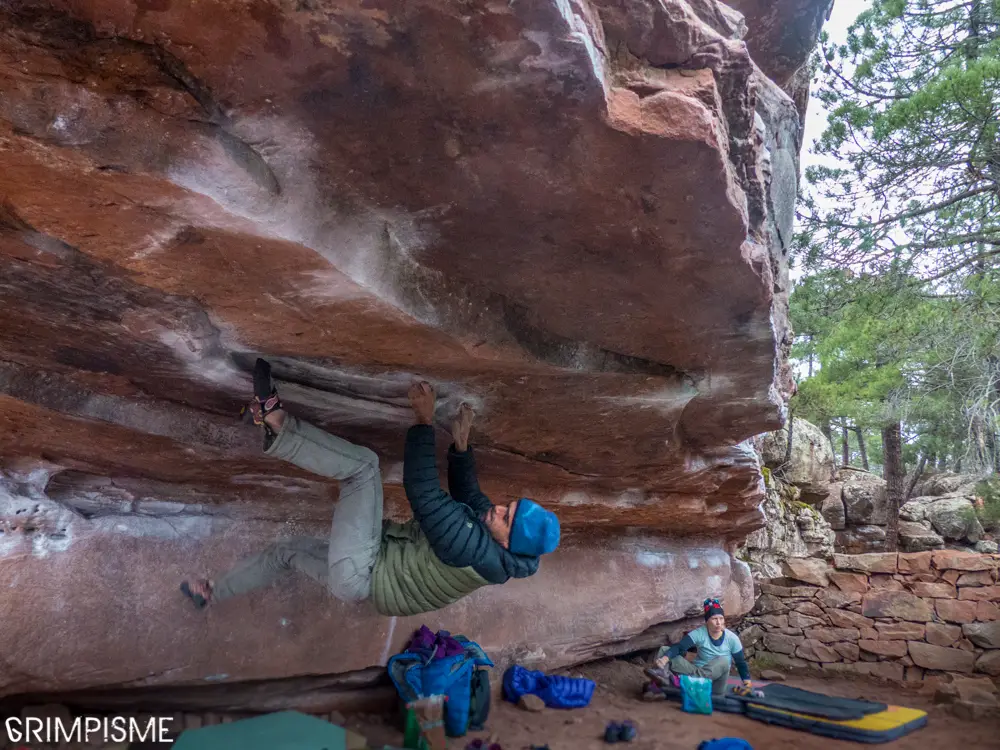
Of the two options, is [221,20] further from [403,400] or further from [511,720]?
[511,720]

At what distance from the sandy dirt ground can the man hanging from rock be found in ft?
1.00

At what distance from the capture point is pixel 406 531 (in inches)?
116

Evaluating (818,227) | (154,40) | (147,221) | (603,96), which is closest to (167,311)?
(147,221)

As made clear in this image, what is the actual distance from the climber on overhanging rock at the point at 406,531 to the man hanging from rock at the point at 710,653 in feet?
10.7

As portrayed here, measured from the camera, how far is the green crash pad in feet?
9.10

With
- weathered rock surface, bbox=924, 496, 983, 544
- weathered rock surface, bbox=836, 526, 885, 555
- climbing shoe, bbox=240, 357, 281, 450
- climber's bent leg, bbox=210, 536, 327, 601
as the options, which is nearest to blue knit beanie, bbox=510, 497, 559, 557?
climber's bent leg, bbox=210, 536, 327, 601

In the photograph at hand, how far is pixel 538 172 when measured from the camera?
1.64 metres

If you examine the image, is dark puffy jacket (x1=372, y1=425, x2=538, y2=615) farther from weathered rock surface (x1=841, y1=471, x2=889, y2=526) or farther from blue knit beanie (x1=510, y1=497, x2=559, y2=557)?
weathered rock surface (x1=841, y1=471, x2=889, y2=526)

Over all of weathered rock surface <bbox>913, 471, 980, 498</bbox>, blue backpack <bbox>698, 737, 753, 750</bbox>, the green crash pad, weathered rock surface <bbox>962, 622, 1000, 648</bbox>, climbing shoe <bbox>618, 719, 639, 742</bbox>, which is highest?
weathered rock surface <bbox>913, 471, 980, 498</bbox>

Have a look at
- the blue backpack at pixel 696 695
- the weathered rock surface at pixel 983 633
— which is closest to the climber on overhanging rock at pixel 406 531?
the blue backpack at pixel 696 695

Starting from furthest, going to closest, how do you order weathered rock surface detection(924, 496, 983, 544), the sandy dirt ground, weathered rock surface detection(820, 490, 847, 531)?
weathered rock surface detection(820, 490, 847, 531) → weathered rock surface detection(924, 496, 983, 544) → the sandy dirt ground

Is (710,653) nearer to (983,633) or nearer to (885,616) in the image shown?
(885,616)

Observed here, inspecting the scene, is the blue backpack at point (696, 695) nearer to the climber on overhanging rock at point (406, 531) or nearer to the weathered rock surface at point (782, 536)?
the climber on overhanging rock at point (406, 531)

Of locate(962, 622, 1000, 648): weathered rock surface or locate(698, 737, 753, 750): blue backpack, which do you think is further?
locate(962, 622, 1000, 648): weathered rock surface
